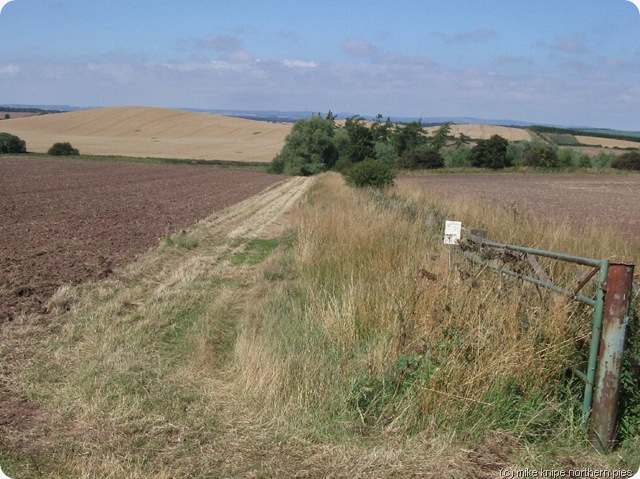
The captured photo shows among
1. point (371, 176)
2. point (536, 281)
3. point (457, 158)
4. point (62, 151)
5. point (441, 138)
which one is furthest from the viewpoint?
point (441, 138)

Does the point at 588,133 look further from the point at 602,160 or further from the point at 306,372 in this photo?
the point at 306,372

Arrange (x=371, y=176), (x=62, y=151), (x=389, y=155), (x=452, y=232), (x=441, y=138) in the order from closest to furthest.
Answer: (x=452, y=232), (x=371, y=176), (x=62, y=151), (x=389, y=155), (x=441, y=138)

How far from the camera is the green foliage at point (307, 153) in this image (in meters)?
62.0

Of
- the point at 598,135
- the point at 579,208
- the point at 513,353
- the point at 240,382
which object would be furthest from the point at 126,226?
the point at 598,135

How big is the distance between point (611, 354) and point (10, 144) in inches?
2797

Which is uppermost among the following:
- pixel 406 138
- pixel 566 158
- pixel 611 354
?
pixel 406 138

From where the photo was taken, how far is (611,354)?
4.18 metres

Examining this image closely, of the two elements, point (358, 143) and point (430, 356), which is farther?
point (358, 143)

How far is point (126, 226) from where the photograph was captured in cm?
1670

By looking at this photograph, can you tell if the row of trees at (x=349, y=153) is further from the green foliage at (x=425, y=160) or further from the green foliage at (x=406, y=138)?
the green foliage at (x=406, y=138)

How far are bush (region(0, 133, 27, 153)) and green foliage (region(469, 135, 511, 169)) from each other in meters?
49.5

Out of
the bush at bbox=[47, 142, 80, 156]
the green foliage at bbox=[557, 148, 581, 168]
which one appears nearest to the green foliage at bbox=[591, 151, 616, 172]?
the green foliage at bbox=[557, 148, 581, 168]

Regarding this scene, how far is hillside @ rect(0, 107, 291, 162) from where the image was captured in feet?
247

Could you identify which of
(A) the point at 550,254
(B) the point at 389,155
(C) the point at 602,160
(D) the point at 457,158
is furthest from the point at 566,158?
(A) the point at 550,254
